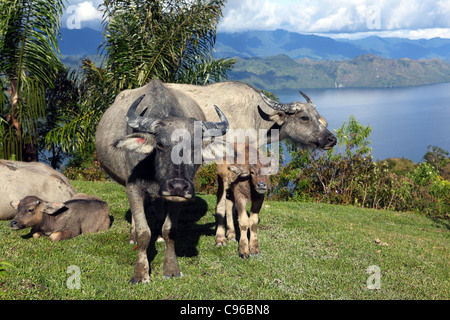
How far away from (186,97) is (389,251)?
4.74 metres

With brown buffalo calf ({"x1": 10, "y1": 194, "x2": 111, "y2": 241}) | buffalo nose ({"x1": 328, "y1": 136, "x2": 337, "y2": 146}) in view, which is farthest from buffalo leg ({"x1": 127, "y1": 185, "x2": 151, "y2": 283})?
buffalo nose ({"x1": 328, "y1": 136, "x2": 337, "y2": 146})

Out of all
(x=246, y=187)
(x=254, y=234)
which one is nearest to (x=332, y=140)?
(x=246, y=187)

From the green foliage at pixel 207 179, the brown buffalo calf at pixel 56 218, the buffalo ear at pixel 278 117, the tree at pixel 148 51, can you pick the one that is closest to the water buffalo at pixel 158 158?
the brown buffalo calf at pixel 56 218

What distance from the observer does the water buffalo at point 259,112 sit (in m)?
7.89

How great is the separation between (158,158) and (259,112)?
3.55 meters

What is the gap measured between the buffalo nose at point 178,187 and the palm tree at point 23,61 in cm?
1056

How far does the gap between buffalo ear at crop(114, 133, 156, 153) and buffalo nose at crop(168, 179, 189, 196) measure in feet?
2.50

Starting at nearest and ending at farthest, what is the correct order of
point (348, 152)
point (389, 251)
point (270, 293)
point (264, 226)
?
point (270, 293), point (389, 251), point (264, 226), point (348, 152)

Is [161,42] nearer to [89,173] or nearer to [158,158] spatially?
[89,173]

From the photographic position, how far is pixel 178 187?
15.5 feet

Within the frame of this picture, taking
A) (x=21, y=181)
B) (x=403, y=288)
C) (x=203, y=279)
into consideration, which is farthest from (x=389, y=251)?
(x=21, y=181)

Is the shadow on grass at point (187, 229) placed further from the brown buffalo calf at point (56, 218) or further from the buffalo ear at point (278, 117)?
the buffalo ear at point (278, 117)

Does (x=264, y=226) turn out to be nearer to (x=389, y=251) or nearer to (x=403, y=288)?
(x=389, y=251)

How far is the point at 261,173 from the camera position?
6.52 metres
